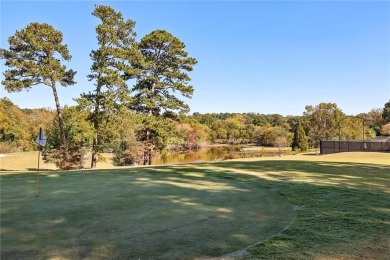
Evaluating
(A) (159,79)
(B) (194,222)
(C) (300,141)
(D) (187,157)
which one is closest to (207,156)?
(D) (187,157)

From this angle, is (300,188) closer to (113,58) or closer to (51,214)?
(51,214)

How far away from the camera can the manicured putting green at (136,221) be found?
4.08m

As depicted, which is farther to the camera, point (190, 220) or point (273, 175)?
point (273, 175)

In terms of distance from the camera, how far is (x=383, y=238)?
4.59 metres

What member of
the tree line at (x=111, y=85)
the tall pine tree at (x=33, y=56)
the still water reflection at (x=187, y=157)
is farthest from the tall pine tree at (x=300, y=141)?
the tall pine tree at (x=33, y=56)

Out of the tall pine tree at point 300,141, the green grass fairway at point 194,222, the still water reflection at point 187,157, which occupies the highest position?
the tall pine tree at point 300,141

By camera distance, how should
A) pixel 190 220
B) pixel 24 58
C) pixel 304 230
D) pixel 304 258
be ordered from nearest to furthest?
pixel 304 258
pixel 304 230
pixel 190 220
pixel 24 58

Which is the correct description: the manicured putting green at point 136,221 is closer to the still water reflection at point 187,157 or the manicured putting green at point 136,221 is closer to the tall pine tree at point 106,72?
the tall pine tree at point 106,72

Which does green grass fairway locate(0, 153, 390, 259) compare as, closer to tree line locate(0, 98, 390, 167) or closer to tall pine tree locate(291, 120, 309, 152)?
tree line locate(0, 98, 390, 167)

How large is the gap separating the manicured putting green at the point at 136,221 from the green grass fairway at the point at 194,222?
0.05ft

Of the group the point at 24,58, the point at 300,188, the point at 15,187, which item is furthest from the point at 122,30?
the point at 300,188

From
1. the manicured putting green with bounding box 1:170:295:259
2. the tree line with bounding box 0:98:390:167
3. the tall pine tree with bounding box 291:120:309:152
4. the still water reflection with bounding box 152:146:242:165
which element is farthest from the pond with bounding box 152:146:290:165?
the manicured putting green with bounding box 1:170:295:259

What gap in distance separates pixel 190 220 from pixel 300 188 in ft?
15.7

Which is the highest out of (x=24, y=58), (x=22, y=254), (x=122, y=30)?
(x=122, y=30)
